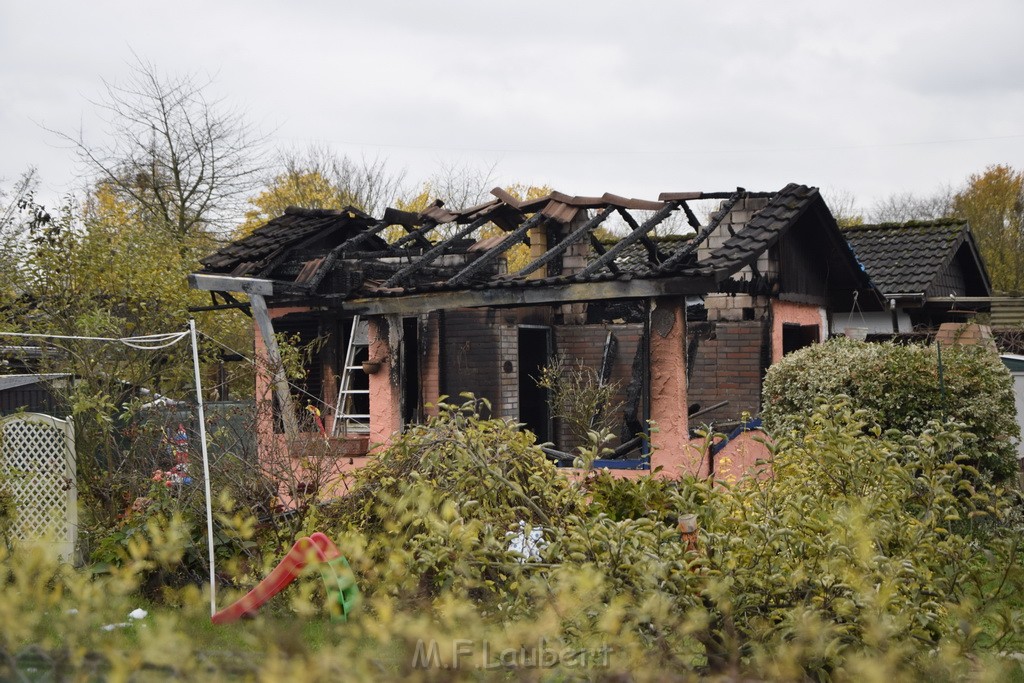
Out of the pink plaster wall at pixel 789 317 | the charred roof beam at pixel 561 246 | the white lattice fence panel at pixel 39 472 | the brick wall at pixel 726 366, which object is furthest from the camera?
the pink plaster wall at pixel 789 317

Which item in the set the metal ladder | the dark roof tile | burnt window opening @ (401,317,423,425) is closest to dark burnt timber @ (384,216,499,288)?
the metal ladder

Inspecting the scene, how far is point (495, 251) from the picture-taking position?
433 inches

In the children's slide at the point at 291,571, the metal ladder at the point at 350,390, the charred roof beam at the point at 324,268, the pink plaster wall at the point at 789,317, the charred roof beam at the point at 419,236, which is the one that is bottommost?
the children's slide at the point at 291,571

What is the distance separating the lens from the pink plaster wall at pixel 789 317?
12570mm

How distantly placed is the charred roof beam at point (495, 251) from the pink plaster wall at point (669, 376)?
2091 mm

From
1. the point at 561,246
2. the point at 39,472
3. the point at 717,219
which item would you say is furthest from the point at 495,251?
the point at 39,472

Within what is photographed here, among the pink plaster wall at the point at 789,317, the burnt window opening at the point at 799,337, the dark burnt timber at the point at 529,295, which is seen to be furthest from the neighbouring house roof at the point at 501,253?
the burnt window opening at the point at 799,337

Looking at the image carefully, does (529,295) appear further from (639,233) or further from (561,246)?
(639,233)

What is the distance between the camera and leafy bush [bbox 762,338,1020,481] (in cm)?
950

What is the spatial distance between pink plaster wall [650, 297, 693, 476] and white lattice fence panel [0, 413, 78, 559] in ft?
17.6

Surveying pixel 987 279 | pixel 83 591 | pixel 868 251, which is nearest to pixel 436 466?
pixel 83 591

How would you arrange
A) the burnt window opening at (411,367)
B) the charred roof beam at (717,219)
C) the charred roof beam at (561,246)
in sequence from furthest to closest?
1. the burnt window opening at (411,367)
2. the charred roof beam at (717,219)
3. the charred roof beam at (561,246)

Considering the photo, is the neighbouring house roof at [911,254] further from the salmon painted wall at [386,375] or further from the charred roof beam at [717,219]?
the salmon painted wall at [386,375]

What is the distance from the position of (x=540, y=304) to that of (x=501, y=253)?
1.93 m
